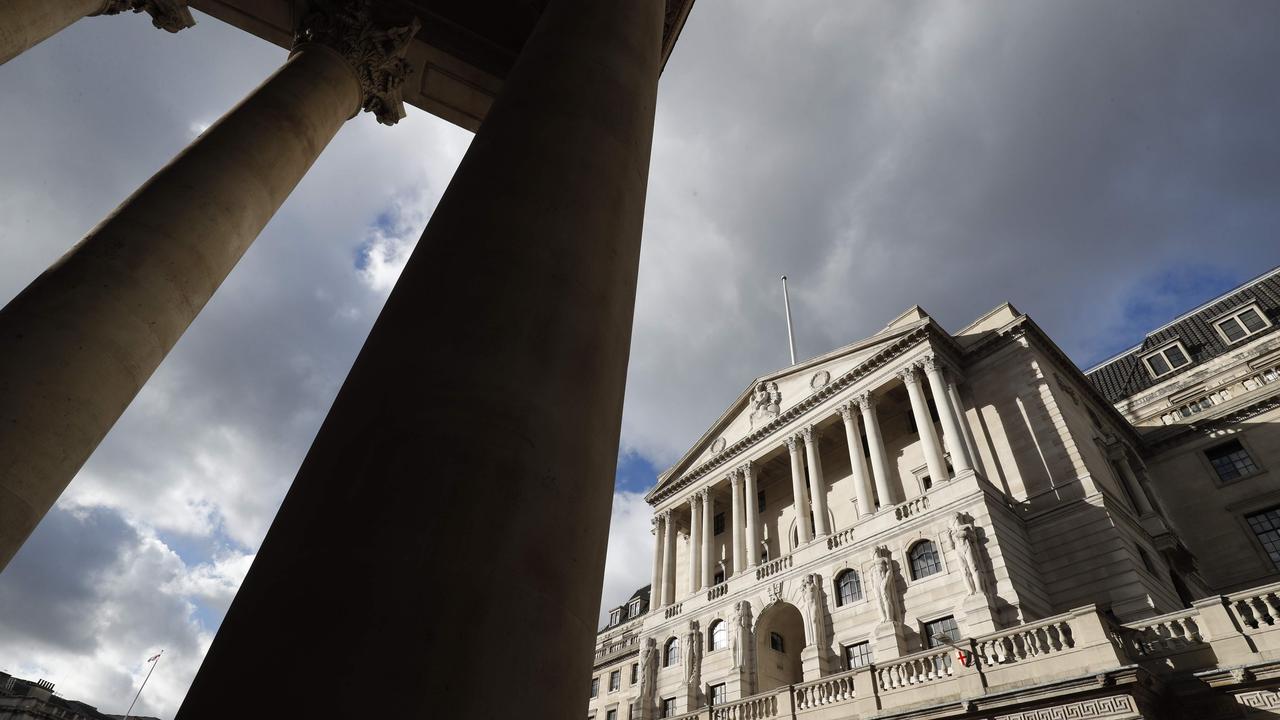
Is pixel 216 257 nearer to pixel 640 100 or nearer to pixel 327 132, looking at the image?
pixel 327 132

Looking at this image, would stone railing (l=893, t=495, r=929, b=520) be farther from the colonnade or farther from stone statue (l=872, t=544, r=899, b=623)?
stone statue (l=872, t=544, r=899, b=623)

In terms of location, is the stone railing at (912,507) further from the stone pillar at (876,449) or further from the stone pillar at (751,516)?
the stone pillar at (751,516)

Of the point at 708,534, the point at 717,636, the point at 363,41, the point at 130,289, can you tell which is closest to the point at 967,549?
the point at 717,636

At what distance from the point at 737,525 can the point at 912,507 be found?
40.3 ft

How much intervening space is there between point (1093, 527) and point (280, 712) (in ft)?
106

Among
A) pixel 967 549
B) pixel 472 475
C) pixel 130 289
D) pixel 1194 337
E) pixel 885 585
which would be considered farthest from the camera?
pixel 1194 337

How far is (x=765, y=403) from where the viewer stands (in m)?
42.4

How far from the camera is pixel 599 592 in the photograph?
2.69 m

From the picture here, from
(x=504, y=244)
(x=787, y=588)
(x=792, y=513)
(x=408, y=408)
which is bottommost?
(x=408, y=408)

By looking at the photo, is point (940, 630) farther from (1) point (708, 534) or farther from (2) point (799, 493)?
(1) point (708, 534)

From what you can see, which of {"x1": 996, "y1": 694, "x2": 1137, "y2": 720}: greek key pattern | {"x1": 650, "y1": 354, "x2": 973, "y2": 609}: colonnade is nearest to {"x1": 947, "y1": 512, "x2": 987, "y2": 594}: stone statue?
{"x1": 650, "y1": 354, "x2": 973, "y2": 609}: colonnade

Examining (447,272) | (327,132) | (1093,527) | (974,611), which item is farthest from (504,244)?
(1093,527)

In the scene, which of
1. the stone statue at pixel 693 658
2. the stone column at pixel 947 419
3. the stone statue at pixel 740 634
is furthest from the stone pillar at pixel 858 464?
the stone statue at pixel 693 658

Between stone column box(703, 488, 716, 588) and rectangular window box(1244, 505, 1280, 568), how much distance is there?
2739 cm
